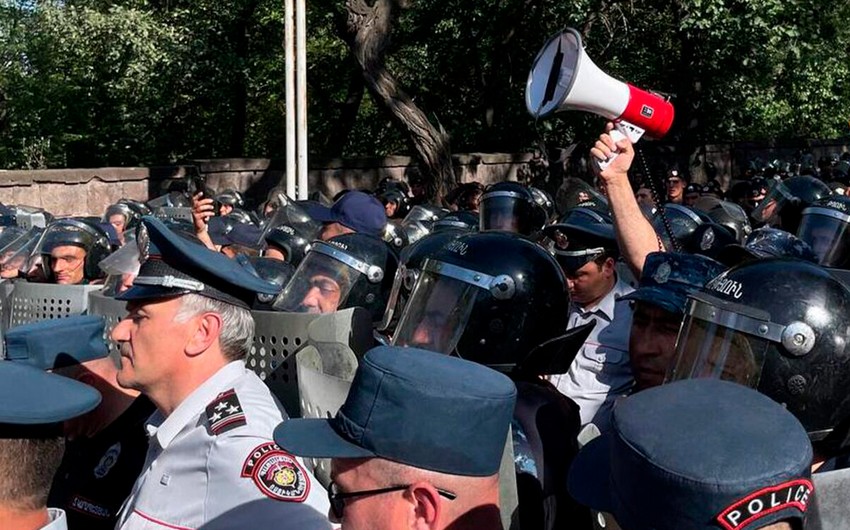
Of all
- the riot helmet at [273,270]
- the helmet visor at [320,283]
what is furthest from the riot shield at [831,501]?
the riot helmet at [273,270]

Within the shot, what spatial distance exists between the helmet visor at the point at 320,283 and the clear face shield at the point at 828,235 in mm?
3023

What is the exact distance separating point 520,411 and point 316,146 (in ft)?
75.7

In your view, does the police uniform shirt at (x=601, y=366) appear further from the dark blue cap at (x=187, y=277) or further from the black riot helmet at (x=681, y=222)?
the black riot helmet at (x=681, y=222)

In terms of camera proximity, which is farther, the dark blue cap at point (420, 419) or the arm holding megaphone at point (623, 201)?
the arm holding megaphone at point (623, 201)

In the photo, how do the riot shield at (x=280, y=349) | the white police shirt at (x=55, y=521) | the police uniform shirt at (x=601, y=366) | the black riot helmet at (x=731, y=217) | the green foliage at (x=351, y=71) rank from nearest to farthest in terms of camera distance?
the white police shirt at (x=55, y=521)
the riot shield at (x=280, y=349)
the police uniform shirt at (x=601, y=366)
the black riot helmet at (x=731, y=217)
the green foliage at (x=351, y=71)

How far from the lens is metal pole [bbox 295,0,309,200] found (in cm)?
1420

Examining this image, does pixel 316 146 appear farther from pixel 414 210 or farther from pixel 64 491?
pixel 64 491

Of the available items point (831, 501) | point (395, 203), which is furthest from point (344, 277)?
point (395, 203)

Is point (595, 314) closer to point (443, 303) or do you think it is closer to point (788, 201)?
point (443, 303)

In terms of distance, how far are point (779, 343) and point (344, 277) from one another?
2.39 metres

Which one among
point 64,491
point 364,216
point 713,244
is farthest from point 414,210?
point 64,491

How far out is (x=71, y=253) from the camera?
294 inches

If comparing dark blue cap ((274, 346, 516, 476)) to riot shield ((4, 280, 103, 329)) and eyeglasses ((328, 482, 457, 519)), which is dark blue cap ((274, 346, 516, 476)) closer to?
eyeglasses ((328, 482, 457, 519))

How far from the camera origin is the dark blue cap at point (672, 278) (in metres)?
3.68
